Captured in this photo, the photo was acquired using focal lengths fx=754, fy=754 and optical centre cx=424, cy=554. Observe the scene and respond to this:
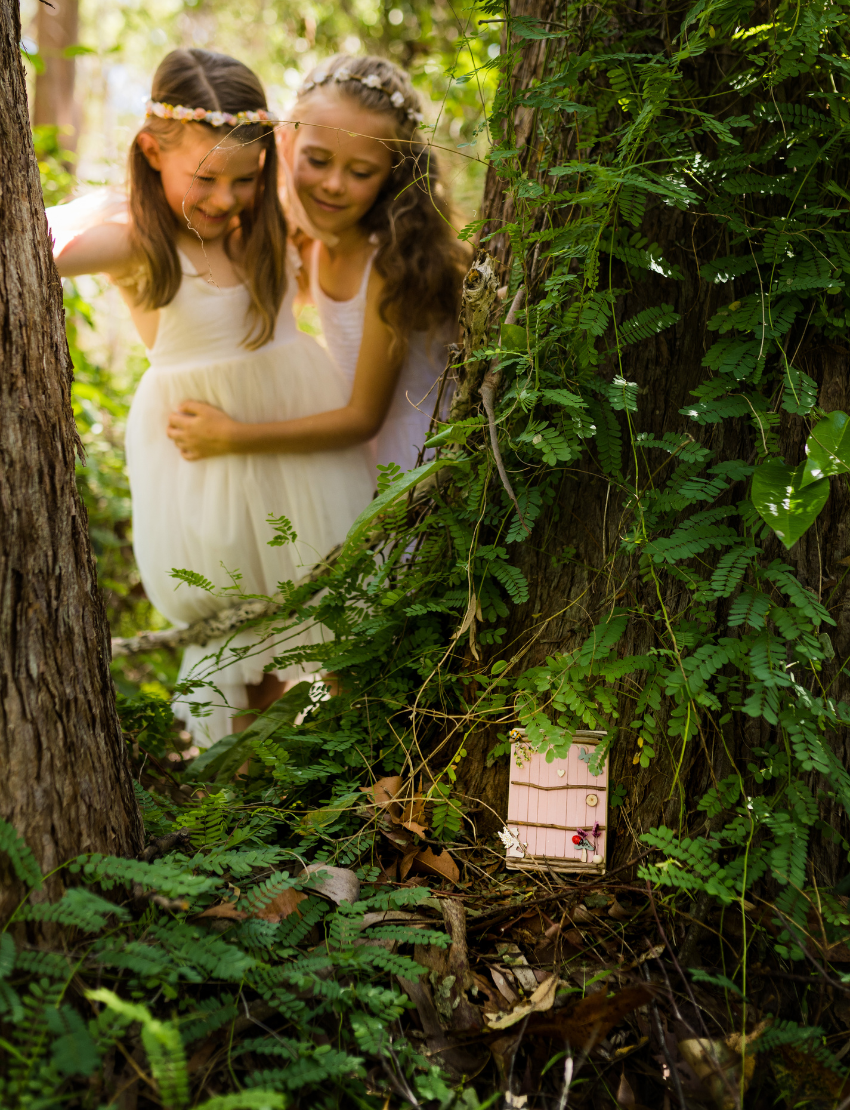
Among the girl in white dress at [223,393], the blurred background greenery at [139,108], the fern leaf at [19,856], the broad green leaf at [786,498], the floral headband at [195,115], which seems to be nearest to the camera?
the fern leaf at [19,856]

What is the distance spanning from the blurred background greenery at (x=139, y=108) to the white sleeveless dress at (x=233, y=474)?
15.1 inches

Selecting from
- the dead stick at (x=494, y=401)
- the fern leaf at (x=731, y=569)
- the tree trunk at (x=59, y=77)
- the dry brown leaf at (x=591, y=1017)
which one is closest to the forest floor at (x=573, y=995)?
the dry brown leaf at (x=591, y=1017)

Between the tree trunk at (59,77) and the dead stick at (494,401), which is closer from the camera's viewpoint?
the dead stick at (494,401)

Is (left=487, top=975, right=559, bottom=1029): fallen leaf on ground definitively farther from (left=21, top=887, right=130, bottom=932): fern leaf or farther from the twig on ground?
(left=21, top=887, right=130, bottom=932): fern leaf

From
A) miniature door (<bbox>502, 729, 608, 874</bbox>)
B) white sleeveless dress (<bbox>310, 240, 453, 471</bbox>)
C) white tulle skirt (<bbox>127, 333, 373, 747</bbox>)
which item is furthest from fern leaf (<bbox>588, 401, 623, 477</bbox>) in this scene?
white tulle skirt (<bbox>127, 333, 373, 747</bbox>)

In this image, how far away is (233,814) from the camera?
1531 millimetres

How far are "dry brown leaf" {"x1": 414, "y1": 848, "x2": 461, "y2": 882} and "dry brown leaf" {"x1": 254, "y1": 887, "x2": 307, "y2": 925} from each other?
10.5 inches

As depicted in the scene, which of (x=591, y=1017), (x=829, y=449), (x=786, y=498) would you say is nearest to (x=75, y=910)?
(x=591, y=1017)

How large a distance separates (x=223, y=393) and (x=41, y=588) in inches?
64.2

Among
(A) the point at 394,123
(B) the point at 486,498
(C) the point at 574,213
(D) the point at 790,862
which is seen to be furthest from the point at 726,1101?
(A) the point at 394,123

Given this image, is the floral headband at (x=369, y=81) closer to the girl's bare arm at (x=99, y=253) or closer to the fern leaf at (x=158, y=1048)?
the girl's bare arm at (x=99, y=253)

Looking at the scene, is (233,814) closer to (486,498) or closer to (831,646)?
(486,498)

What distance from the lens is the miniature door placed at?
1.48 meters

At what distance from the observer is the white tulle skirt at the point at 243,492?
8.64 ft
